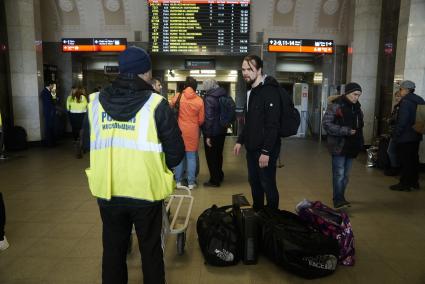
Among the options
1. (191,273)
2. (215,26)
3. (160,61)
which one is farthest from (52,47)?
(191,273)

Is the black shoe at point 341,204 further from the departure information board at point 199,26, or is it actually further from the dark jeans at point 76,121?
the dark jeans at point 76,121

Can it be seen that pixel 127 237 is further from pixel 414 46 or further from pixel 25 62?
pixel 25 62

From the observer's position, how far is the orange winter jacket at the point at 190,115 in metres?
4.84

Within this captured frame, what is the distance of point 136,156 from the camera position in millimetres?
1872

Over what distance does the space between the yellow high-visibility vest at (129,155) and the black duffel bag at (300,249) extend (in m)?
1.17

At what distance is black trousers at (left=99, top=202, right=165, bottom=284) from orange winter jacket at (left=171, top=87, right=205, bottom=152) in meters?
2.90

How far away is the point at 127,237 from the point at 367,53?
833 cm

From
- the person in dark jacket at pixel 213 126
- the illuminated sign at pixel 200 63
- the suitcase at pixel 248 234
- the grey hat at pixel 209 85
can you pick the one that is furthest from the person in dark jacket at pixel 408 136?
the illuminated sign at pixel 200 63

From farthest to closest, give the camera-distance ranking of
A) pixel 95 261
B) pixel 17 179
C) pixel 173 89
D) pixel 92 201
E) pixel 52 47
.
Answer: pixel 173 89 < pixel 52 47 < pixel 17 179 < pixel 92 201 < pixel 95 261

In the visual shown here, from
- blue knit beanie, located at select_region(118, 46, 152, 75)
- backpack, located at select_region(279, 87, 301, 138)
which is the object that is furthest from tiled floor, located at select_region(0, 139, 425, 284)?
blue knit beanie, located at select_region(118, 46, 152, 75)

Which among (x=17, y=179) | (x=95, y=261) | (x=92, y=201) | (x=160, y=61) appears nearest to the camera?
(x=95, y=261)

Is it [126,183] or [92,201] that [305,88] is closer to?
[92,201]

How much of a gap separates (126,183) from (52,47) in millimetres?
9961

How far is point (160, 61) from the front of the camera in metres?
11.2
